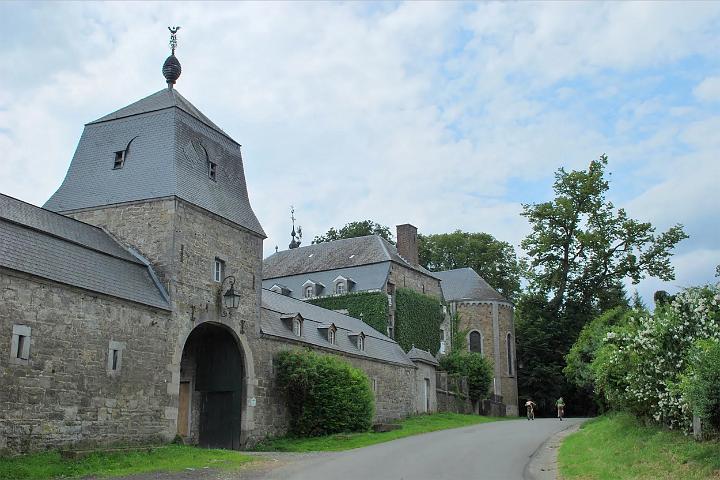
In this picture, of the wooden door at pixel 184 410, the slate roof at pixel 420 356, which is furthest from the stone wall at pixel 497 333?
the wooden door at pixel 184 410

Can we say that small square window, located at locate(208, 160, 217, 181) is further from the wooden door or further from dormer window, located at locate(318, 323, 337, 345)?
dormer window, located at locate(318, 323, 337, 345)

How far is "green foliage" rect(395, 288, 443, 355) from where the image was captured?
140 ft

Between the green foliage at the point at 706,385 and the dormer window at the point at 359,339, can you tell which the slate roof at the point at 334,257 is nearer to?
the dormer window at the point at 359,339

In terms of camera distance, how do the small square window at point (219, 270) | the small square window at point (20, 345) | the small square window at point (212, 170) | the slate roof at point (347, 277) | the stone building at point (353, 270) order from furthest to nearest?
the stone building at point (353, 270) → the slate roof at point (347, 277) → the small square window at point (212, 170) → the small square window at point (219, 270) → the small square window at point (20, 345)

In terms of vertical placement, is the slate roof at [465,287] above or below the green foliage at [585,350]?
above

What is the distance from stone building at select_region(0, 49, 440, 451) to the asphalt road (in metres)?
4.73

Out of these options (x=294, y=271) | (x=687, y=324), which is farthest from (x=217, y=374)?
(x=294, y=271)

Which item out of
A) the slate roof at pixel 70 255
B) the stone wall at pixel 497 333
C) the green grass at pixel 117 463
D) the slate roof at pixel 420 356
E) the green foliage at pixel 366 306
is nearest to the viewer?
the green grass at pixel 117 463

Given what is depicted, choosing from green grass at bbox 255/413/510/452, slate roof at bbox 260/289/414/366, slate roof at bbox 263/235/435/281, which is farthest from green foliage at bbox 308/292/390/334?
green grass at bbox 255/413/510/452

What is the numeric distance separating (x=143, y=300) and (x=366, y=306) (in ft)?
75.6

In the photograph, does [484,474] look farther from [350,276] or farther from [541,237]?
[541,237]

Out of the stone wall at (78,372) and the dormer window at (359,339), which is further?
the dormer window at (359,339)

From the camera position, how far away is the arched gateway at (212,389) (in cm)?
2450

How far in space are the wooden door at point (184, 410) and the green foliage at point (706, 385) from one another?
16.5 m
